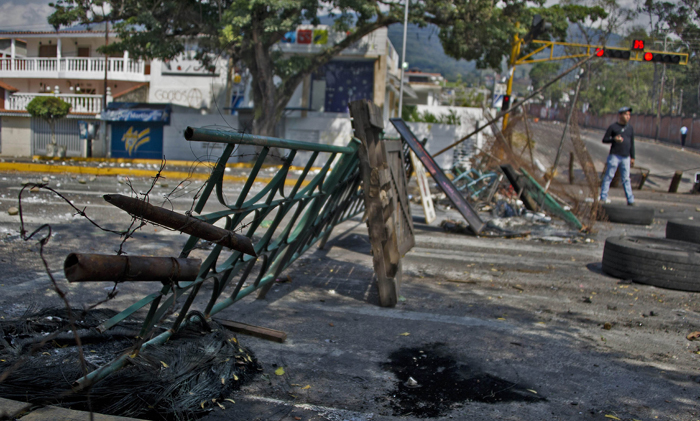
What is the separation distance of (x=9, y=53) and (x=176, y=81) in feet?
43.9

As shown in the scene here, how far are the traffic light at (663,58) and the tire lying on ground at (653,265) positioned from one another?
16849mm

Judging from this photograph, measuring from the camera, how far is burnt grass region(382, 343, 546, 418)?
2643 mm

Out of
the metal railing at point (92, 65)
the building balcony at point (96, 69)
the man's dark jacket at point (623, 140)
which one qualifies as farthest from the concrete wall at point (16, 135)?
the man's dark jacket at point (623, 140)

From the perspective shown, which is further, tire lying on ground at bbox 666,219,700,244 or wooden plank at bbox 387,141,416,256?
tire lying on ground at bbox 666,219,700,244

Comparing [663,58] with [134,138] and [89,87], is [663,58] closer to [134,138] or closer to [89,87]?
[134,138]

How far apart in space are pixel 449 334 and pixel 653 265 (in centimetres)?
298

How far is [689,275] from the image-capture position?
527cm

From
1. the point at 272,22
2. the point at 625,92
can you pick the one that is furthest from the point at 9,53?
the point at 625,92

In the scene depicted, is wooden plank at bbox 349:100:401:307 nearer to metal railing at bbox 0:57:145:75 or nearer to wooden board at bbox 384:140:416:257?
wooden board at bbox 384:140:416:257

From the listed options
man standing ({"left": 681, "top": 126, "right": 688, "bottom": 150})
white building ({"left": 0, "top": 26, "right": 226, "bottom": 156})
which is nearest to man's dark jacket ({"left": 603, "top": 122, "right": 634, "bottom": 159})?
white building ({"left": 0, "top": 26, "right": 226, "bottom": 156})

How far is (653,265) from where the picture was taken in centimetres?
543

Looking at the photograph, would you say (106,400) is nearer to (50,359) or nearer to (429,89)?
(50,359)

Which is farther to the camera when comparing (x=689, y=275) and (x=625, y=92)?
(x=625, y=92)

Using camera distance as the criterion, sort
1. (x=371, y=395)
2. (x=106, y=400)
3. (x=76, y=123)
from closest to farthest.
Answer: (x=106, y=400), (x=371, y=395), (x=76, y=123)
